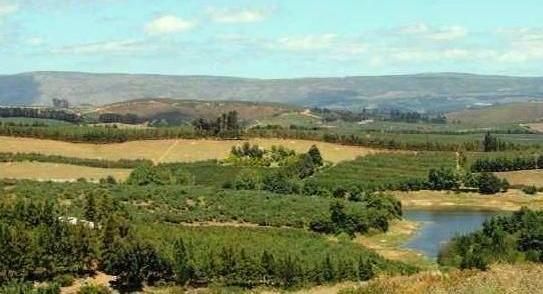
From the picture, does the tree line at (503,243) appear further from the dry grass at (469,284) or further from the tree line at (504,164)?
the tree line at (504,164)

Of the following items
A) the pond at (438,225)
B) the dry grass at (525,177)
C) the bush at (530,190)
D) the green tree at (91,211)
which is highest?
the green tree at (91,211)

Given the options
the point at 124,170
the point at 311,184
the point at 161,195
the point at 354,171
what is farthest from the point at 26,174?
the point at 354,171

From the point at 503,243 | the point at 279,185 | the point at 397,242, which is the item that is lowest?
the point at 397,242

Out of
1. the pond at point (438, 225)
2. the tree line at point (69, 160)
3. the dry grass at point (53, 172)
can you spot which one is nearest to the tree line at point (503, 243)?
the pond at point (438, 225)

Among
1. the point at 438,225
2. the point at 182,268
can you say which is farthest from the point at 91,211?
the point at 438,225

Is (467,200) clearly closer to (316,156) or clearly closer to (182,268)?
(316,156)

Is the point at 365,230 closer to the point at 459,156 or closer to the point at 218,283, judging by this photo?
the point at 218,283
